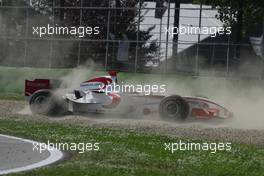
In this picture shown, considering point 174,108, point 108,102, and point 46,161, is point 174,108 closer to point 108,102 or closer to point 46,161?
point 108,102

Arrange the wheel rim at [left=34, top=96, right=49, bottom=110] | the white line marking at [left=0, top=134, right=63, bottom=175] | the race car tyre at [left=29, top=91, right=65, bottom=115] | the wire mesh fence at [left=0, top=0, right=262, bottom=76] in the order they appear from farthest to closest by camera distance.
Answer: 1. the wire mesh fence at [left=0, top=0, right=262, bottom=76]
2. the wheel rim at [left=34, top=96, right=49, bottom=110]
3. the race car tyre at [left=29, top=91, right=65, bottom=115]
4. the white line marking at [left=0, top=134, right=63, bottom=175]

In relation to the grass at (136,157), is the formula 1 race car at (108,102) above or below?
above

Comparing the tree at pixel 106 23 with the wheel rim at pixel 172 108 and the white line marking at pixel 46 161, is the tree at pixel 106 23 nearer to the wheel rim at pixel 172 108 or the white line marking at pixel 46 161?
the wheel rim at pixel 172 108

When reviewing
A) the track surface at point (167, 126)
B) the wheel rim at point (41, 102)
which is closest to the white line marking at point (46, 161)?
the track surface at point (167, 126)

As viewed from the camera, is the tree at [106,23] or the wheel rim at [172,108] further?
the tree at [106,23]

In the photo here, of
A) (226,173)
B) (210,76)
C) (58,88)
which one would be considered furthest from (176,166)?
(210,76)

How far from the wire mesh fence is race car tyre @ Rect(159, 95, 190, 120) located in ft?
36.5

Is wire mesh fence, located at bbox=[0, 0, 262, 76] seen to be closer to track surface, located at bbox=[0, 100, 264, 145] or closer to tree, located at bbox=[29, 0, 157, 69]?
tree, located at bbox=[29, 0, 157, 69]

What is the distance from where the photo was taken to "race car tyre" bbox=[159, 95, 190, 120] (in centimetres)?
1538

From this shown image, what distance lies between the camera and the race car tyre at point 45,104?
16.6 metres

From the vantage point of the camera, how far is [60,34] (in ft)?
99.5

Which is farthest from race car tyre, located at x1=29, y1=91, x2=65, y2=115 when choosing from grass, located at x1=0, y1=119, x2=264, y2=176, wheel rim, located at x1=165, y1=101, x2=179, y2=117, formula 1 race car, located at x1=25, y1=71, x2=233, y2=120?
wheel rim, located at x1=165, y1=101, x2=179, y2=117

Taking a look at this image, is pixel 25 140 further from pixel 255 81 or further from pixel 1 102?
pixel 255 81

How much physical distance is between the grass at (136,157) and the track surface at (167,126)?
79 cm
